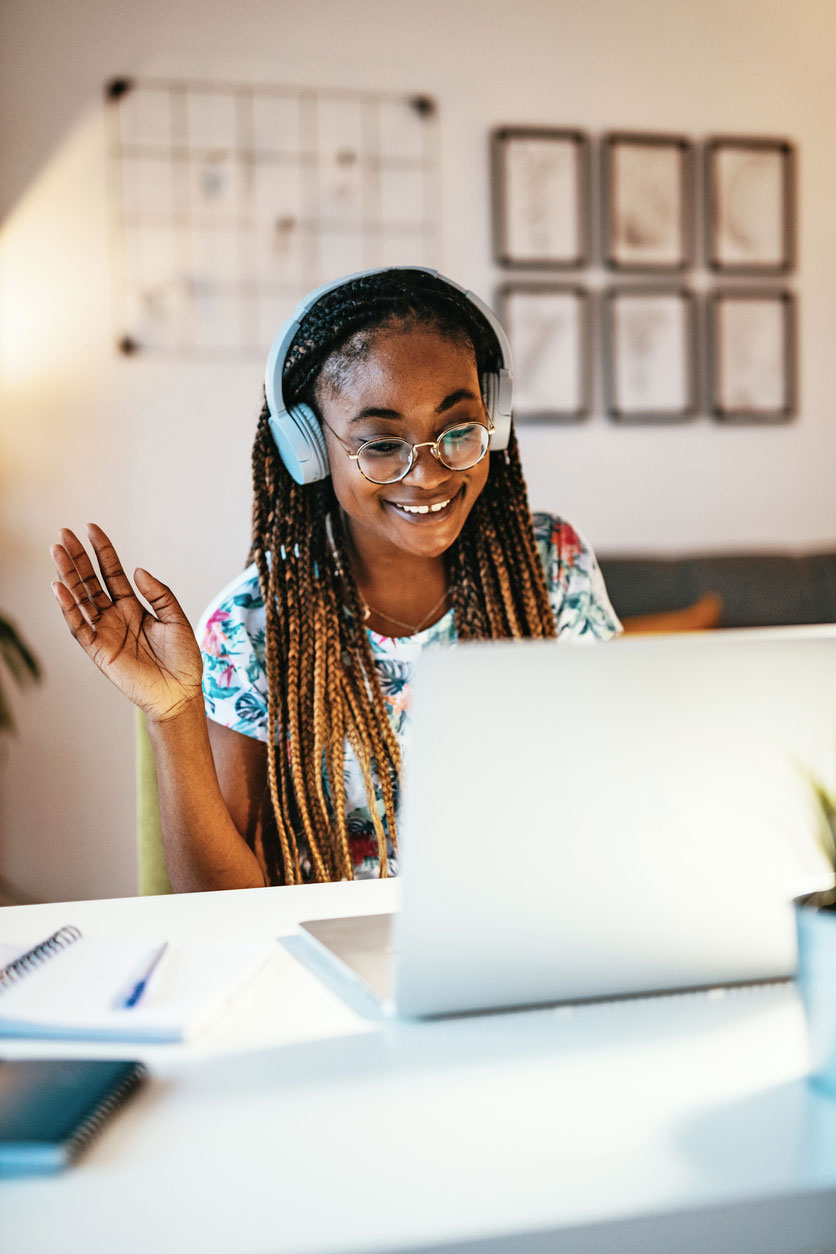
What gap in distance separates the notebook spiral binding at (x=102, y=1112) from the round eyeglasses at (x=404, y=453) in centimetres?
84

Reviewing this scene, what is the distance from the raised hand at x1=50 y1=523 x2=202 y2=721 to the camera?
1131 mm

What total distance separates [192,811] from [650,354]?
200 centimetres

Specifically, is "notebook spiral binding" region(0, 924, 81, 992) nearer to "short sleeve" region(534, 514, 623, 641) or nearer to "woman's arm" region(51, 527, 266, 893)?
"woman's arm" region(51, 527, 266, 893)

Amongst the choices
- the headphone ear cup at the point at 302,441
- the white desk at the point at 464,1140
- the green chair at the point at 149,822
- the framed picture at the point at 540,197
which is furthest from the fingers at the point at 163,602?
the framed picture at the point at 540,197

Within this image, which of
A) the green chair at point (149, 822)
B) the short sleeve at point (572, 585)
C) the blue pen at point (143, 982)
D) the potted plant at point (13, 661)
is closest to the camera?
the blue pen at point (143, 982)

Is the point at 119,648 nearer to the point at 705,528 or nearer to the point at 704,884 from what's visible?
the point at 704,884

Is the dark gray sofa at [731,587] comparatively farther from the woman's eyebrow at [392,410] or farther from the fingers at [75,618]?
the fingers at [75,618]

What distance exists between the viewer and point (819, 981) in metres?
0.56

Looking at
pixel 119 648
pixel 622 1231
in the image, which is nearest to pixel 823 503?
pixel 119 648

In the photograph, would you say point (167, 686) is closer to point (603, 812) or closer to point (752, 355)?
point (603, 812)

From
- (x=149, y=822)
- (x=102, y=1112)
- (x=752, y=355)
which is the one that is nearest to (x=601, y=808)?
(x=102, y=1112)

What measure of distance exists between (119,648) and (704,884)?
680 millimetres

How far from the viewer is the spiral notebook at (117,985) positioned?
628 millimetres

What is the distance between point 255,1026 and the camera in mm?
648
